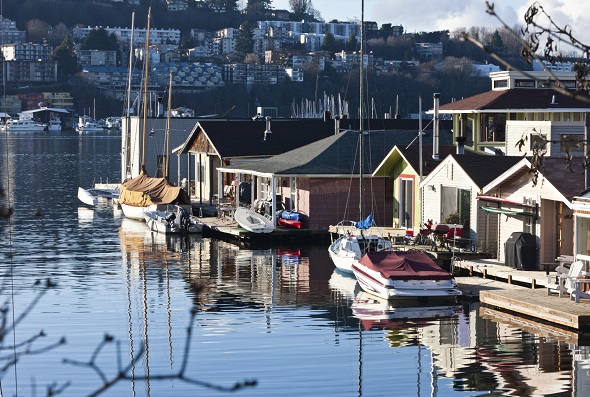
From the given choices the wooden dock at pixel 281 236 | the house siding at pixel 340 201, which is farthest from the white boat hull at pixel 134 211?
the house siding at pixel 340 201

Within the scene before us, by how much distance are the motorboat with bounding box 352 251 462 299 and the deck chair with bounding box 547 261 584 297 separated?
280 centimetres

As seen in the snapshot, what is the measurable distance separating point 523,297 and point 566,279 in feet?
3.34

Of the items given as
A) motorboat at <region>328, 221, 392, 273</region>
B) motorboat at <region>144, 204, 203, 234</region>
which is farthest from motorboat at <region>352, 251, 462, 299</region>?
motorboat at <region>144, 204, 203, 234</region>

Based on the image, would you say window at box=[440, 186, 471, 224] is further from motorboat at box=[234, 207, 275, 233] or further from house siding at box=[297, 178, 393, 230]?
motorboat at box=[234, 207, 275, 233]

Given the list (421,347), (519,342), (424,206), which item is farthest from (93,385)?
(424,206)

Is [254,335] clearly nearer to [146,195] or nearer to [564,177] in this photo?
[564,177]

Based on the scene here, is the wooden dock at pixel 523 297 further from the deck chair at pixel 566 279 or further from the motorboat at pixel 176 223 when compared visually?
the motorboat at pixel 176 223

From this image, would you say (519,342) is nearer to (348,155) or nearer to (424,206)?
(424,206)

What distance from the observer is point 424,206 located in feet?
135

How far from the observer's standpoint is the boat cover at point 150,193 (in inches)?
2146

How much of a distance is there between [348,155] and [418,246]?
12442 mm

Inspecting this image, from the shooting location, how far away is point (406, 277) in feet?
102

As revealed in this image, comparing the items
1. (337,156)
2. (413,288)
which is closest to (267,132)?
(337,156)

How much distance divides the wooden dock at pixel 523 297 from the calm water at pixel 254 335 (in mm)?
342
